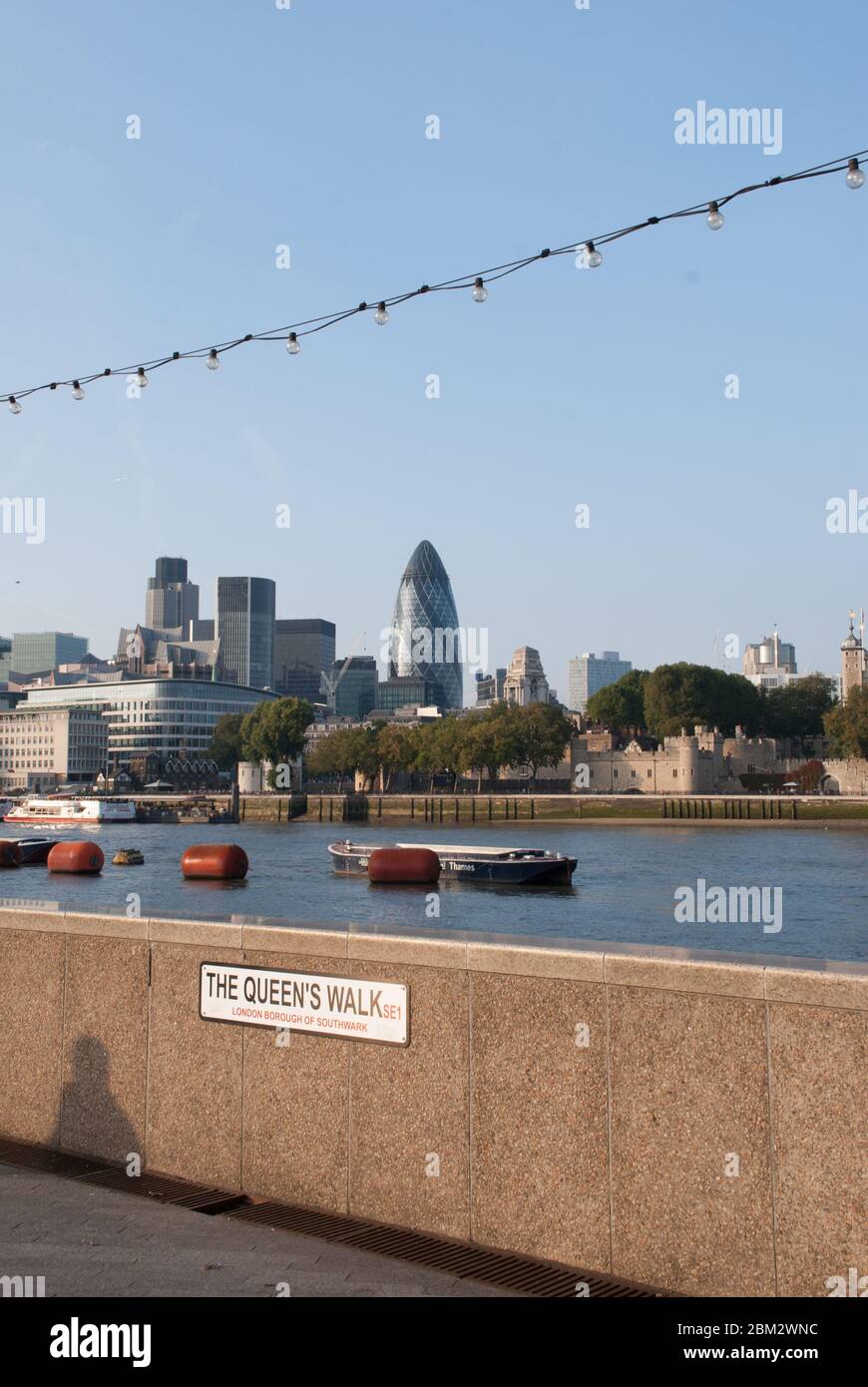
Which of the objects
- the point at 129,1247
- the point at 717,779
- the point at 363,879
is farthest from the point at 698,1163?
the point at 717,779

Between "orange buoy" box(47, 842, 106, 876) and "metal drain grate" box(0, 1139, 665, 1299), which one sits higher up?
"metal drain grate" box(0, 1139, 665, 1299)

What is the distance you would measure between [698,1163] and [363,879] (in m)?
74.8

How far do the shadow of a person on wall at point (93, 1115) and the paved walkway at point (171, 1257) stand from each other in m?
1.18

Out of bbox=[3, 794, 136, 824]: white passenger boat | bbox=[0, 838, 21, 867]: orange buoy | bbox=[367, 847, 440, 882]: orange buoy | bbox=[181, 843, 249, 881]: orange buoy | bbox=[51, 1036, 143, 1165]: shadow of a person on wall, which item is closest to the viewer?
bbox=[51, 1036, 143, 1165]: shadow of a person on wall

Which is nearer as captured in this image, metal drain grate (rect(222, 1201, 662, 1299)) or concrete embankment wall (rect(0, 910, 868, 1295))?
concrete embankment wall (rect(0, 910, 868, 1295))

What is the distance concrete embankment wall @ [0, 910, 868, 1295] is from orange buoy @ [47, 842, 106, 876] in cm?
7367

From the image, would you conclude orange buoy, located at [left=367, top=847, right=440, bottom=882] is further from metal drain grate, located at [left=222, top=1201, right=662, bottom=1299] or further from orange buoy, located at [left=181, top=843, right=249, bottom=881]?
metal drain grate, located at [left=222, top=1201, right=662, bottom=1299]

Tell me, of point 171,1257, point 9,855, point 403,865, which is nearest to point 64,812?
point 9,855

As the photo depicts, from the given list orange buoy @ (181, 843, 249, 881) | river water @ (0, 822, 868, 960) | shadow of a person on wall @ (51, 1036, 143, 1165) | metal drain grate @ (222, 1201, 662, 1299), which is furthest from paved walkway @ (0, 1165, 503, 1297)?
orange buoy @ (181, 843, 249, 881)

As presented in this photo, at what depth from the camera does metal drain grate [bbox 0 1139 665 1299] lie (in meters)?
7.88

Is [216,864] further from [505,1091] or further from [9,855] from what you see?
[505,1091]

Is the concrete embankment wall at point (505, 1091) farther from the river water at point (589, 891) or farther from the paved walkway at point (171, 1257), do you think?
the river water at point (589, 891)
